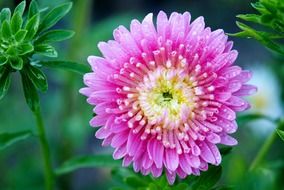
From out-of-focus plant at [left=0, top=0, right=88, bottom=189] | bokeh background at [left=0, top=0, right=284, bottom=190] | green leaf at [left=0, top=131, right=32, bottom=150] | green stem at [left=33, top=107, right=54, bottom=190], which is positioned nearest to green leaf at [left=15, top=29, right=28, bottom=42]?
out-of-focus plant at [left=0, top=0, right=88, bottom=189]

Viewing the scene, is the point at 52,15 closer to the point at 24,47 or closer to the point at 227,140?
the point at 24,47

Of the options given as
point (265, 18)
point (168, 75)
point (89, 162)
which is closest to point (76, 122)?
point (89, 162)

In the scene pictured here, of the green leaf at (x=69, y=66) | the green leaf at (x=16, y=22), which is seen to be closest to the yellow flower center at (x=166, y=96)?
the green leaf at (x=69, y=66)

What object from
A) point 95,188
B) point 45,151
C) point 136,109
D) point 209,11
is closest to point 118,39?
point 136,109

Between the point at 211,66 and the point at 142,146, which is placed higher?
the point at 211,66

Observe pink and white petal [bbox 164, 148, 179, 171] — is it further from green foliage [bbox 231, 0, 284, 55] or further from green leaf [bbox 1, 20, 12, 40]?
green leaf [bbox 1, 20, 12, 40]

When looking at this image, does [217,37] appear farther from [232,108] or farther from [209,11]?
[209,11]

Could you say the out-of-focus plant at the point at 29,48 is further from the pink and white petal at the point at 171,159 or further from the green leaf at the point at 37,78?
the pink and white petal at the point at 171,159
